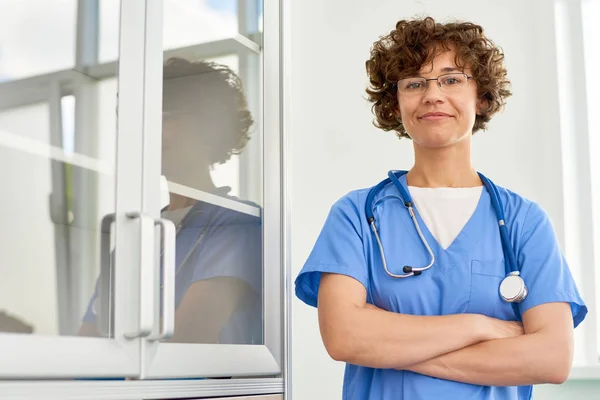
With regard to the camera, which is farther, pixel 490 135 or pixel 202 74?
pixel 490 135

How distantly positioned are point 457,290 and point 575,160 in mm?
1197

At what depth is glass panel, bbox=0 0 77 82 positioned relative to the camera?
1.15m

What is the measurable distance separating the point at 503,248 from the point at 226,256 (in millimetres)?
570

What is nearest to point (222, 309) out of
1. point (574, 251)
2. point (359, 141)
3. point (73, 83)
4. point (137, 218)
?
point (137, 218)

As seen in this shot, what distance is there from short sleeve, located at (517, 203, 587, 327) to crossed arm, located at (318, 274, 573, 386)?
0.03 m

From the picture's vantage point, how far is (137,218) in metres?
1.32

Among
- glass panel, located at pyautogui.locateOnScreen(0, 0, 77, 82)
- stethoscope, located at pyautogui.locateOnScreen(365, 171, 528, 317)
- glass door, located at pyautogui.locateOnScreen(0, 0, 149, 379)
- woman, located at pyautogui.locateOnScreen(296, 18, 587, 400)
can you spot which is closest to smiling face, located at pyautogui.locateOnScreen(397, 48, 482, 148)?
woman, located at pyautogui.locateOnScreen(296, 18, 587, 400)

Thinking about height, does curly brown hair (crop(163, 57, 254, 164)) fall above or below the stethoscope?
above

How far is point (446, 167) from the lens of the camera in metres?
1.63

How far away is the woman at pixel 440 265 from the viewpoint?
1424 mm

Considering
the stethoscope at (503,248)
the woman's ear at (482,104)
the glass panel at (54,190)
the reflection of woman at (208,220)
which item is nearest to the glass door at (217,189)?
the reflection of woman at (208,220)

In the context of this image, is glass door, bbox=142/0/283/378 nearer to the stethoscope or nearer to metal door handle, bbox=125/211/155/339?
metal door handle, bbox=125/211/155/339

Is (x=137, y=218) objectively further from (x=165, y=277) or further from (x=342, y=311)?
(x=342, y=311)

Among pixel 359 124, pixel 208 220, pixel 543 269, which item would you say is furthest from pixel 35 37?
pixel 359 124
